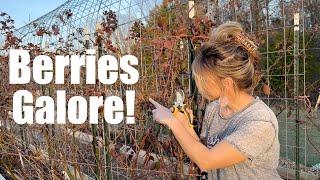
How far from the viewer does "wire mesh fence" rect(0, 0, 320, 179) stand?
311 centimetres

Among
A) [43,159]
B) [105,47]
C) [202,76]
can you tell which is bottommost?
[43,159]

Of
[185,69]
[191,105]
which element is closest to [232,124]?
[191,105]

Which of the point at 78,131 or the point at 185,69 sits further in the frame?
the point at 78,131

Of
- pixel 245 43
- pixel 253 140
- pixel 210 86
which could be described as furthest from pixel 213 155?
pixel 245 43

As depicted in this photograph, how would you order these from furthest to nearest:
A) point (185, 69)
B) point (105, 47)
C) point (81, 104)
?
point (81, 104)
point (105, 47)
point (185, 69)

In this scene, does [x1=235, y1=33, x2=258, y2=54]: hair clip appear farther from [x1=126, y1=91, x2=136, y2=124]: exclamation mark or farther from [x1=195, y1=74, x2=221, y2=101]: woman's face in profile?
[x1=126, y1=91, x2=136, y2=124]: exclamation mark

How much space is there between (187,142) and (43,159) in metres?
2.89

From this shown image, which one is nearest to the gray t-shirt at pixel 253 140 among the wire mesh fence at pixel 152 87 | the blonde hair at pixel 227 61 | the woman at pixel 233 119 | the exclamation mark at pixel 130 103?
the woman at pixel 233 119

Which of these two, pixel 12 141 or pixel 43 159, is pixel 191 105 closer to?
pixel 43 159

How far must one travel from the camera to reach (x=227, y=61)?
162cm

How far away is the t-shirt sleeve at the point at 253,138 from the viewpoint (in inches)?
62.0

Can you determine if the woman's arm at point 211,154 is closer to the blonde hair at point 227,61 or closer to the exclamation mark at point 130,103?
the blonde hair at point 227,61

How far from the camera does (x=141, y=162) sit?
361 cm

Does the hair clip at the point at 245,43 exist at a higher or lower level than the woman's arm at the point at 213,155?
higher
